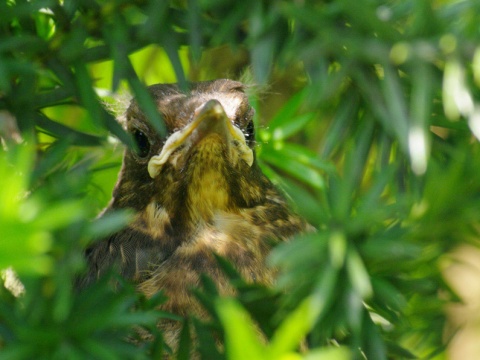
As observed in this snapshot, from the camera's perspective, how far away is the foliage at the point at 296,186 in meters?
0.66

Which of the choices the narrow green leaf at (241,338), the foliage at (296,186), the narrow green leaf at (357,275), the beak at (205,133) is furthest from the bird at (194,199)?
the narrow green leaf at (241,338)

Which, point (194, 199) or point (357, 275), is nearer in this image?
point (357, 275)

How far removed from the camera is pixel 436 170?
818mm

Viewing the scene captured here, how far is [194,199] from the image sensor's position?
Answer: 1687 mm

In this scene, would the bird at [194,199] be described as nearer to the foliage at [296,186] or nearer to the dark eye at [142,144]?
A: the dark eye at [142,144]

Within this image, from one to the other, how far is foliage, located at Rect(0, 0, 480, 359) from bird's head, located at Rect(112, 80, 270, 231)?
0.54m

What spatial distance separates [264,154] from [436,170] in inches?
28.1

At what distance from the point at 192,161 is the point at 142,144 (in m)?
0.16

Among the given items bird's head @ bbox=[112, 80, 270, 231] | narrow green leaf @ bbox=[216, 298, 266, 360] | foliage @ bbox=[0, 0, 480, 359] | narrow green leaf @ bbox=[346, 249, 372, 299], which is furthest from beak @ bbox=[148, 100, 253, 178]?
narrow green leaf @ bbox=[216, 298, 266, 360]

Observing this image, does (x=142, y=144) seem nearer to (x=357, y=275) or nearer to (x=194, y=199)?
(x=194, y=199)

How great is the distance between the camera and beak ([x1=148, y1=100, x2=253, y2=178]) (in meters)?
1.46

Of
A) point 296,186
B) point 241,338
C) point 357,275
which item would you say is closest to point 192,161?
point 296,186

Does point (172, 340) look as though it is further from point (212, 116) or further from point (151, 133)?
point (151, 133)

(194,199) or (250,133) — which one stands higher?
(250,133)
